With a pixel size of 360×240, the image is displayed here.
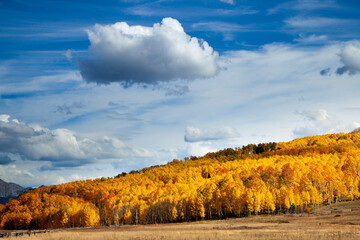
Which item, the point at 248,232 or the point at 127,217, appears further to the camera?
the point at 127,217

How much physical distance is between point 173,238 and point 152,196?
4093 inches

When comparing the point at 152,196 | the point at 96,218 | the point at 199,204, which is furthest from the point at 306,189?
the point at 96,218

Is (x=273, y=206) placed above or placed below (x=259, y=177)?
below

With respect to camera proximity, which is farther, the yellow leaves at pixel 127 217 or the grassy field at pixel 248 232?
the yellow leaves at pixel 127 217

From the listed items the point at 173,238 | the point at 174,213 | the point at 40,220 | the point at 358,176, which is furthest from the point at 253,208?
the point at 40,220

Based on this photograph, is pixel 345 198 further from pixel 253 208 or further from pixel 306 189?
pixel 253 208

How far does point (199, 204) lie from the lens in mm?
132250

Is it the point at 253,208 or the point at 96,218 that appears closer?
the point at 253,208

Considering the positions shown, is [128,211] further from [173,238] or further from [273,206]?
[173,238]

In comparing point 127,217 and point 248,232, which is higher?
point 248,232

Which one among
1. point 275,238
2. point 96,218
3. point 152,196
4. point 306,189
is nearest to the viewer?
point 275,238

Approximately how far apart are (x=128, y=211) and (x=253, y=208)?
4555 cm

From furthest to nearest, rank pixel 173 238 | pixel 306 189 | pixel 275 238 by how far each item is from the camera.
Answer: pixel 306 189 → pixel 173 238 → pixel 275 238

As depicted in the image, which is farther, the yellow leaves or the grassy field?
the yellow leaves
